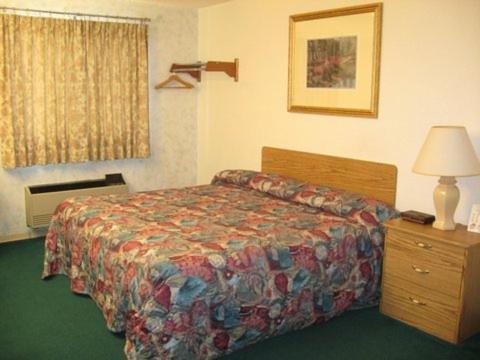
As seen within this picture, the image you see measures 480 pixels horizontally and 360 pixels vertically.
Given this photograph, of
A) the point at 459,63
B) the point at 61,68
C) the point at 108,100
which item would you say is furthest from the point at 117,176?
the point at 459,63

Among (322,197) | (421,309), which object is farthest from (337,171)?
(421,309)

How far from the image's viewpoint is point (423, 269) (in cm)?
305

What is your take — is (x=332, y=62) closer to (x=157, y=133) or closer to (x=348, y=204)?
(x=348, y=204)

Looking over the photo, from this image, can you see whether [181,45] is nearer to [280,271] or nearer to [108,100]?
[108,100]

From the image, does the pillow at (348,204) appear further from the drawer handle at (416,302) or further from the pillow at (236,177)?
the pillow at (236,177)

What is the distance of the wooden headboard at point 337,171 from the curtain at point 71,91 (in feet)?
4.64

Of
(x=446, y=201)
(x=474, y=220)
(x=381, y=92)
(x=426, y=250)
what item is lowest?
(x=426, y=250)

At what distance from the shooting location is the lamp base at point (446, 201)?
308cm

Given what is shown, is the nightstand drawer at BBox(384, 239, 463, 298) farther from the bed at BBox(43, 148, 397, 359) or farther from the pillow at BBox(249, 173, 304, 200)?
the pillow at BBox(249, 173, 304, 200)

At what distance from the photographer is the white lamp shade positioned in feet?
9.70

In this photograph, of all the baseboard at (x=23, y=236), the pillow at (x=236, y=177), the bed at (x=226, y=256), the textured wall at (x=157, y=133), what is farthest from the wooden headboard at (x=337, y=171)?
the baseboard at (x=23, y=236)

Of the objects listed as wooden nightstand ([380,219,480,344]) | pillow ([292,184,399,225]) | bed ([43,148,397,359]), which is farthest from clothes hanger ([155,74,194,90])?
wooden nightstand ([380,219,480,344])

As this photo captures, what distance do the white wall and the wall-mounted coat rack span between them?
0.39 ft

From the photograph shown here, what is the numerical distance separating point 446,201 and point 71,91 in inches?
134
